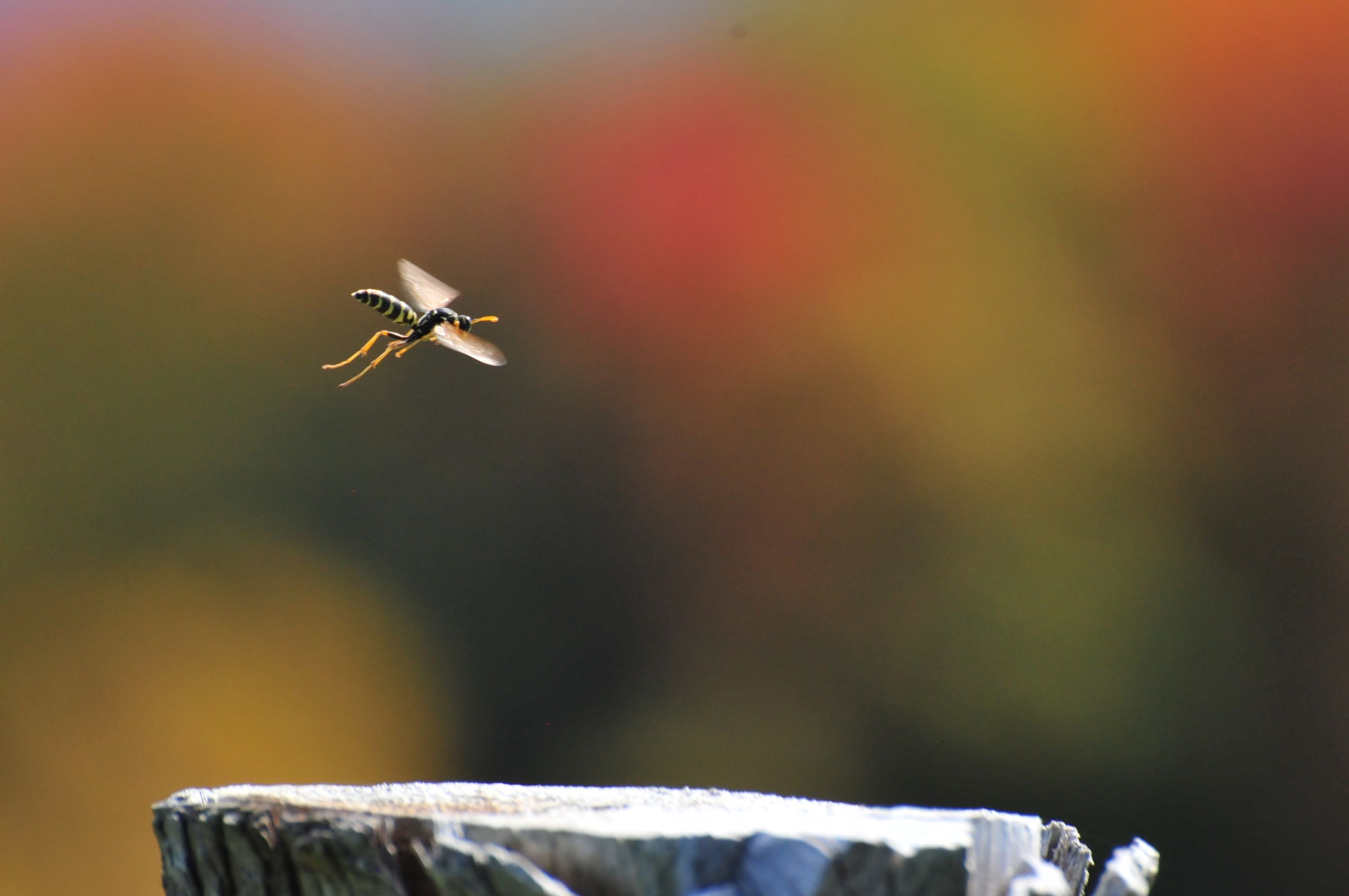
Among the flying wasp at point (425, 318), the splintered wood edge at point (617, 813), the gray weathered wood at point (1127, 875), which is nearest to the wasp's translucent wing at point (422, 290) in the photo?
the flying wasp at point (425, 318)

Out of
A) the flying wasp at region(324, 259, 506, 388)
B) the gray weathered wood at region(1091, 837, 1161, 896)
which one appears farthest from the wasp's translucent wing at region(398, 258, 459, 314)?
the gray weathered wood at region(1091, 837, 1161, 896)

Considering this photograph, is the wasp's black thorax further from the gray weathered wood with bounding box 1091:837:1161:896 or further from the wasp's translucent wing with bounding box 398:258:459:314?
the gray weathered wood with bounding box 1091:837:1161:896

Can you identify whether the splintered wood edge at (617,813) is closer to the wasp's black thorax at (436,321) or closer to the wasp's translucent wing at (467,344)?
the wasp's translucent wing at (467,344)

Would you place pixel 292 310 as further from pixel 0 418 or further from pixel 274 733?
pixel 274 733

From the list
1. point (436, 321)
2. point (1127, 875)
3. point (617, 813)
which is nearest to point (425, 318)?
point (436, 321)

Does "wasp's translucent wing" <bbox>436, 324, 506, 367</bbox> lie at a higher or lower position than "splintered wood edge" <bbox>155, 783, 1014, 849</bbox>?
higher

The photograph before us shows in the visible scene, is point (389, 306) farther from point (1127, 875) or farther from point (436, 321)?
point (1127, 875)

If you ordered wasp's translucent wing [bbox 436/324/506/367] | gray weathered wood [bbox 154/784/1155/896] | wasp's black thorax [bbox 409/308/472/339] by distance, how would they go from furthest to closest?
wasp's black thorax [bbox 409/308/472/339] < wasp's translucent wing [bbox 436/324/506/367] < gray weathered wood [bbox 154/784/1155/896]
